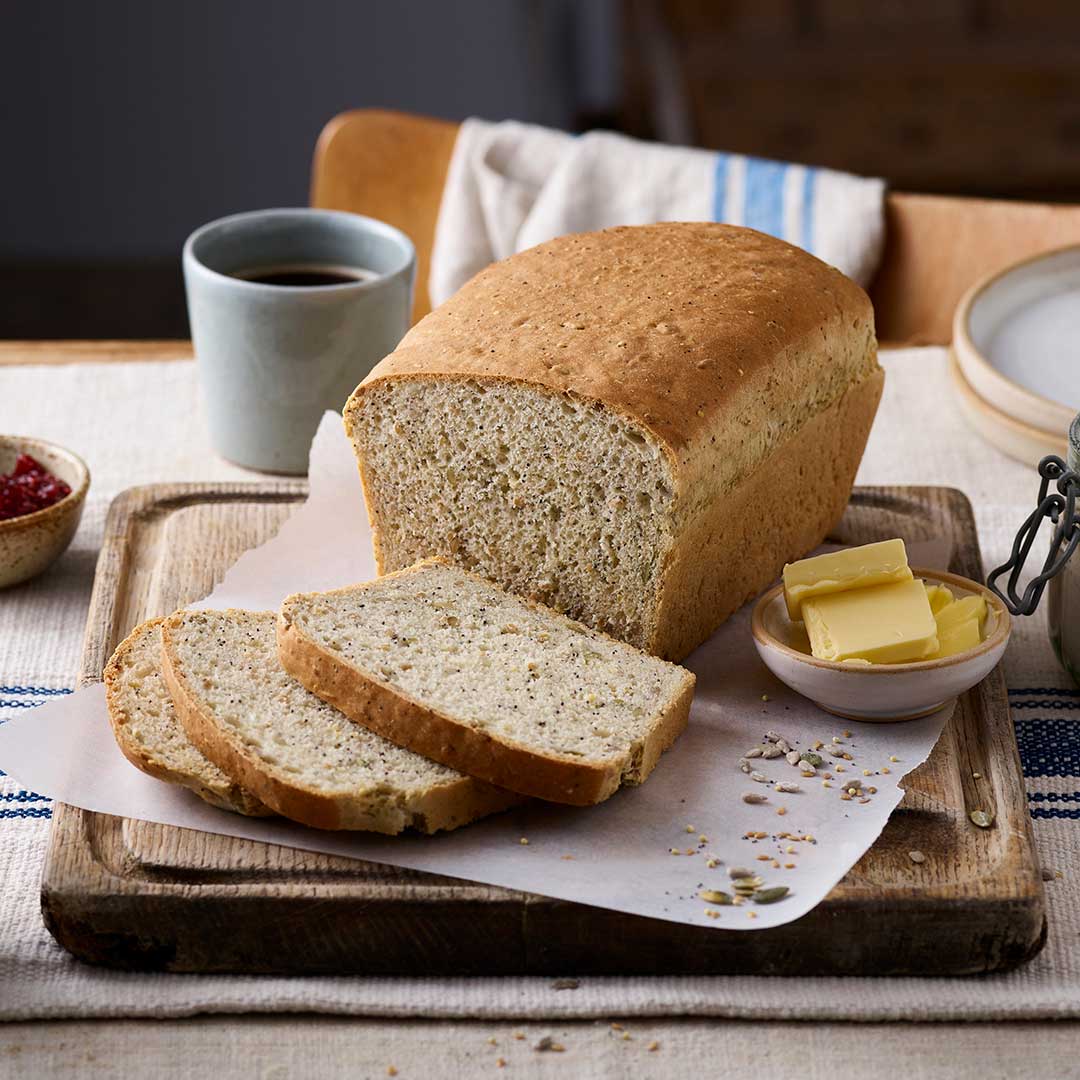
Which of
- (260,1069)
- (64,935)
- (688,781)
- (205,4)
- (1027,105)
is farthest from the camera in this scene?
(205,4)

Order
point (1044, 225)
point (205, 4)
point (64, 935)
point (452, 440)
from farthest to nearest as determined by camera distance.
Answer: point (205, 4)
point (1044, 225)
point (452, 440)
point (64, 935)

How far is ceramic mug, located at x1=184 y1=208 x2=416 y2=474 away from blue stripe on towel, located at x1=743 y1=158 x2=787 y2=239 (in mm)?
1093

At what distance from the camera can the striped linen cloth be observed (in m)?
2.02

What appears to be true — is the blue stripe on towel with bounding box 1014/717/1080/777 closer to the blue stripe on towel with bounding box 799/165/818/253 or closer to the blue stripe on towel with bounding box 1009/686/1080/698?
the blue stripe on towel with bounding box 1009/686/1080/698

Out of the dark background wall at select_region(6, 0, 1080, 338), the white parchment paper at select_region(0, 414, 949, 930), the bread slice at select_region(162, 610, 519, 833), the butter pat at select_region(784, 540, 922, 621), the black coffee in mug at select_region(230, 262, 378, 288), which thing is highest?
the black coffee in mug at select_region(230, 262, 378, 288)

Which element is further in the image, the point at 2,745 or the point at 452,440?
the point at 452,440

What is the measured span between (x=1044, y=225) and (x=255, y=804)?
2755 millimetres

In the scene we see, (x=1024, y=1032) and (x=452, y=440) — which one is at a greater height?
(x=452, y=440)

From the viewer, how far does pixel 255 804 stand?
219cm

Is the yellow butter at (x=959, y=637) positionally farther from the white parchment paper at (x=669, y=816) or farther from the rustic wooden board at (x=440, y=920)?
the rustic wooden board at (x=440, y=920)

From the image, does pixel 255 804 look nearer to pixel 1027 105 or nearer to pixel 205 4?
pixel 1027 105

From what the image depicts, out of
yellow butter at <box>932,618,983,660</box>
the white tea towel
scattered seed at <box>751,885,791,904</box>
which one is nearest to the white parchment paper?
scattered seed at <box>751,885,791,904</box>

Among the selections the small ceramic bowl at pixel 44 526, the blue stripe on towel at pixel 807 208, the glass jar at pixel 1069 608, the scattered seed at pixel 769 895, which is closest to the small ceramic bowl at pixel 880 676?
the glass jar at pixel 1069 608

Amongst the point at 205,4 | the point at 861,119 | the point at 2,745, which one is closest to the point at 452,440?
the point at 2,745
